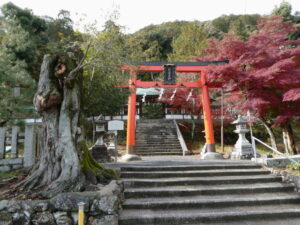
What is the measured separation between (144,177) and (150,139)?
→ 9575 millimetres

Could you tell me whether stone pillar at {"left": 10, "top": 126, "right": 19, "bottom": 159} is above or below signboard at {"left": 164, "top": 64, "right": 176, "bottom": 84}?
below

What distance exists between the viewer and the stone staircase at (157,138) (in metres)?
13.4

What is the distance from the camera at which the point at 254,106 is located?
7961 mm

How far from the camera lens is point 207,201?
4.32 metres

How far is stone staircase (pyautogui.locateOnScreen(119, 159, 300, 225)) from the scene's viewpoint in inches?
152

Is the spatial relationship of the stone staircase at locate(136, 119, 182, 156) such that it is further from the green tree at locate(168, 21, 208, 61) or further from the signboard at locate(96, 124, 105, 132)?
the green tree at locate(168, 21, 208, 61)

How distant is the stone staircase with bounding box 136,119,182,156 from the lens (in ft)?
43.9

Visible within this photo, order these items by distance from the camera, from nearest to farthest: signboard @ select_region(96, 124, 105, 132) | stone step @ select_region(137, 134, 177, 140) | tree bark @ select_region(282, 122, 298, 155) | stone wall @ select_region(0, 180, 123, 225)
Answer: stone wall @ select_region(0, 180, 123, 225) < signboard @ select_region(96, 124, 105, 132) < tree bark @ select_region(282, 122, 298, 155) < stone step @ select_region(137, 134, 177, 140)

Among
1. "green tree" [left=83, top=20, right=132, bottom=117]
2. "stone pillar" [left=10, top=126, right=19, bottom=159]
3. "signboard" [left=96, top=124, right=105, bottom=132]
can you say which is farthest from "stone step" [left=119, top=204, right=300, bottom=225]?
"signboard" [left=96, top=124, right=105, bottom=132]

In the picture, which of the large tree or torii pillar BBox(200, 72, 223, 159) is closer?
the large tree

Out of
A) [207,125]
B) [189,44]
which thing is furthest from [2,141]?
[189,44]

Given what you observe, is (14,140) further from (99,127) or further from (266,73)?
(266,73)

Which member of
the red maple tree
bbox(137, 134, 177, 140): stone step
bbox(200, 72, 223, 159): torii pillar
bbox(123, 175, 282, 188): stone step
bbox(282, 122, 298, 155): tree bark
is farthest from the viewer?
bbox(137, 134, 177, 140): stone step

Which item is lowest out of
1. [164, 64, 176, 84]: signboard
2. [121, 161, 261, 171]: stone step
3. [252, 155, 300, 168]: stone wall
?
[121, 161, 261, 171]: stone step
